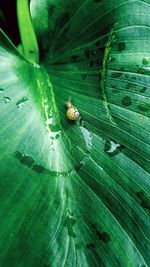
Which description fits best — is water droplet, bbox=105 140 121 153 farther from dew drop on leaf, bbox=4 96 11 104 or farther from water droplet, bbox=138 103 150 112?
dew drop on leaf, bbox=4 96 11 104

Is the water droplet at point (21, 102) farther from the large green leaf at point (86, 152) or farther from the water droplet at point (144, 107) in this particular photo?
the water droplet at point (144, 107)

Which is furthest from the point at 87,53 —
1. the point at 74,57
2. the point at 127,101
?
the point at 127,101

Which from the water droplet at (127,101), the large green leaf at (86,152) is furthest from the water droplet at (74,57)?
the water droplet at (127,101)

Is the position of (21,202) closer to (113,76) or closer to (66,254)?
(66,254)

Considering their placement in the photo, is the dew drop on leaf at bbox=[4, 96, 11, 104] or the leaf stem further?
the leaf stem

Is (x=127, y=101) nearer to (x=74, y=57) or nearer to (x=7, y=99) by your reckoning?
(x=74, y=57)

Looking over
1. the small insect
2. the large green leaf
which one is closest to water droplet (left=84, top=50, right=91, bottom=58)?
the large green leaf
